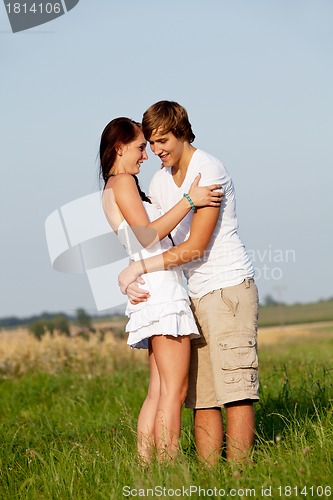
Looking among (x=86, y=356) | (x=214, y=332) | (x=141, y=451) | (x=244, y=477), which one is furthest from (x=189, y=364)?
(x=86, y=356)

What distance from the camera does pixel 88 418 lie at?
7.21 m

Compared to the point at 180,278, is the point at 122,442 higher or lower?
lower

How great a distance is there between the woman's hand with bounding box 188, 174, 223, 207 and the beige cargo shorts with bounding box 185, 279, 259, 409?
518 millimetres

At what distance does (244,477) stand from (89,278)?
Answer: 5.82 ft

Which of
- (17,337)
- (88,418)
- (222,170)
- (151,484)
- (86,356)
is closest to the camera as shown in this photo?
(151,484)

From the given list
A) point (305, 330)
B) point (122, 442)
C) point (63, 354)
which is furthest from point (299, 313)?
point (122, 442)

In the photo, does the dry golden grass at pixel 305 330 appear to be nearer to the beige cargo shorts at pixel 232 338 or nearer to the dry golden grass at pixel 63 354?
the dry golden grass at pixel 63 354

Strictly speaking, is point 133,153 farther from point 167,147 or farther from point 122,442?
point 122,442

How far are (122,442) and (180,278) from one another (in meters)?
1.21

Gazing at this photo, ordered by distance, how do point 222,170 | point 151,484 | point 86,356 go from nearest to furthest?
point 151,484
point 222,170
point 86,356

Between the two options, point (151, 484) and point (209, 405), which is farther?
point (209, 405)

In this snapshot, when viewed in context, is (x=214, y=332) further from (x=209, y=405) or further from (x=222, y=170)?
(x=222, y=170)

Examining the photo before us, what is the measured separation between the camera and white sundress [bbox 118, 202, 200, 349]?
4469mm

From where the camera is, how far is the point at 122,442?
16.6ft
